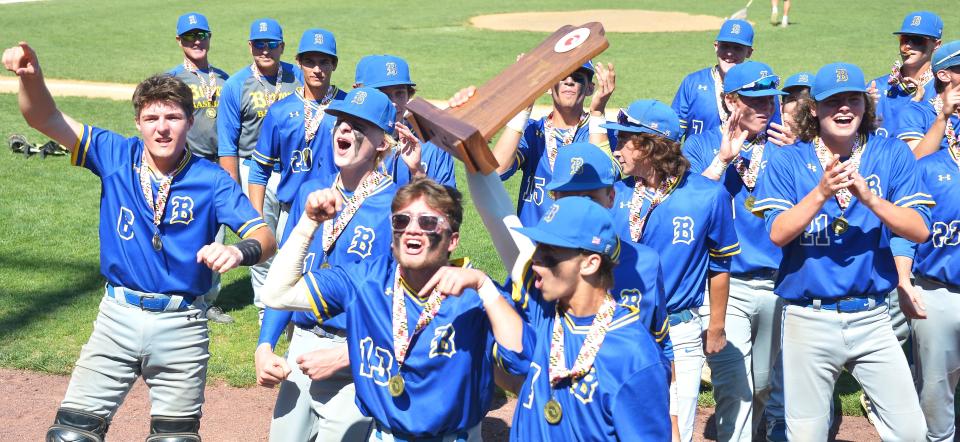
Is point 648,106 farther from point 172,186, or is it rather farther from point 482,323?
point 172,186

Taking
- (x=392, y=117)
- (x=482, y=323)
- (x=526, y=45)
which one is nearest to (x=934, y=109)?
(x=392, y=117)

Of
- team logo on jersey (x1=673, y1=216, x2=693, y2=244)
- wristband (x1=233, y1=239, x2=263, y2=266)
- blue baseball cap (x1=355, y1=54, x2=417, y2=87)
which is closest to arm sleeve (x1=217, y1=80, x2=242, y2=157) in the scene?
blue baseball cap (x1=355, y1=54, x2=417, y2=87)

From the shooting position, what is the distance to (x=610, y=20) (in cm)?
3478

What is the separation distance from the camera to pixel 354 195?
5.59m

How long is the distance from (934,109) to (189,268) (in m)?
5.56

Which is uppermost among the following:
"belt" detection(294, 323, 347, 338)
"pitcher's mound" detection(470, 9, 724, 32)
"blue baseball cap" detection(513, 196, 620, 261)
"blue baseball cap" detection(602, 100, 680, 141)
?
"blue baseball cap" detection(513, 196, 620, 261)

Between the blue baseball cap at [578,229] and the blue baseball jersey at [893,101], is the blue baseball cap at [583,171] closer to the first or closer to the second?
the blue baseball cap at [578,229]

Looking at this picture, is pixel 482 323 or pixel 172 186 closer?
pixel 482 323

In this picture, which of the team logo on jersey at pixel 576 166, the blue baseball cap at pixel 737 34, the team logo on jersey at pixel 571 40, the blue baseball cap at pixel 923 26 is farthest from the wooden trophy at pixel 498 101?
the blue baseball cap at pixel 923 26

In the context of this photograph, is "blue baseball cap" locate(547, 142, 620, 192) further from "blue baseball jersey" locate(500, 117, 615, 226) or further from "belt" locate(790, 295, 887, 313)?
"blue baseball jersey" locate(500, 117, 615, 226)

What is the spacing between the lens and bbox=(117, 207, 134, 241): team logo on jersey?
5.67 m

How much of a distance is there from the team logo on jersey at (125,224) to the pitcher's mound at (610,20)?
89.8 feet

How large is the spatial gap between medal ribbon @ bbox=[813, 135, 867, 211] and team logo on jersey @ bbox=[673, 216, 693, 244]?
770 mm

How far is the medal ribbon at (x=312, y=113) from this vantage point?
25.7 feet
